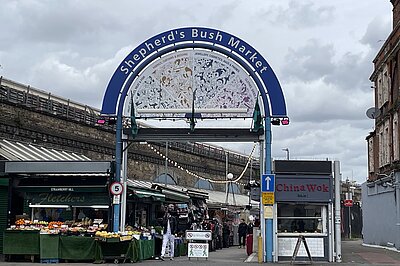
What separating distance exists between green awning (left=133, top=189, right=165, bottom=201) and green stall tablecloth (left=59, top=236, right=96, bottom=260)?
4384 millimetres

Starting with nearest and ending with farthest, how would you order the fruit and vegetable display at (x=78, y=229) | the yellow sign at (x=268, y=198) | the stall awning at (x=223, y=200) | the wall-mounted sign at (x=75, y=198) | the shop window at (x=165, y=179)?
1. the fruit and vegetable display at (x=78, y=229)
2. the yellow sign at (x=268, y=198)
3. the wall-mounted sign at (x=75, y=198)
4. the shop window at (x=165, y=179)
5. the stall awning at (x=223, y=200)

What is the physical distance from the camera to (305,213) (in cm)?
2397

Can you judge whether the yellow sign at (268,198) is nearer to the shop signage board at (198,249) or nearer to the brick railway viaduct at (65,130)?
the shop signage board at (198,249)

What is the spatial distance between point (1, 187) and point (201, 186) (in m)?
28.0

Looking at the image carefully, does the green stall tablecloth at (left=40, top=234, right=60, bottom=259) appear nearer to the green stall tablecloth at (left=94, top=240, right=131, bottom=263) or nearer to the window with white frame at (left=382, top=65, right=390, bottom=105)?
the green stall tablecloth at (left=94, top=240, right=131, bottom=263)

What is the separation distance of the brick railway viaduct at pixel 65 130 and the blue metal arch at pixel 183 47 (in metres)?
6.17

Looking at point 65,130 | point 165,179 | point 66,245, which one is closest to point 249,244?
point 66,245

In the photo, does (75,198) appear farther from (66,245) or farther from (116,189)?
(66,245)

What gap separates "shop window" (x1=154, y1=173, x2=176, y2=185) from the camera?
42344 millimetres

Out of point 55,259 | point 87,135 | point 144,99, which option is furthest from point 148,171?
point 55,259

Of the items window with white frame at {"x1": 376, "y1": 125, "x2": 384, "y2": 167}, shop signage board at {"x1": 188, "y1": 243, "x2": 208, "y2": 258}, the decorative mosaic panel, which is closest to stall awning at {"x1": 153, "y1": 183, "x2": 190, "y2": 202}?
shop signage board at {"x1": 188, "y1": 243, "x2": 208, "y2": 258}

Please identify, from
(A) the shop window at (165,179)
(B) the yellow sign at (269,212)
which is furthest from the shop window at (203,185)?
(B) the yellow sign at (269,212)

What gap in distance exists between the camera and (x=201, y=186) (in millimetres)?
52031

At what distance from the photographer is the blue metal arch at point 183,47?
24.6 meters
